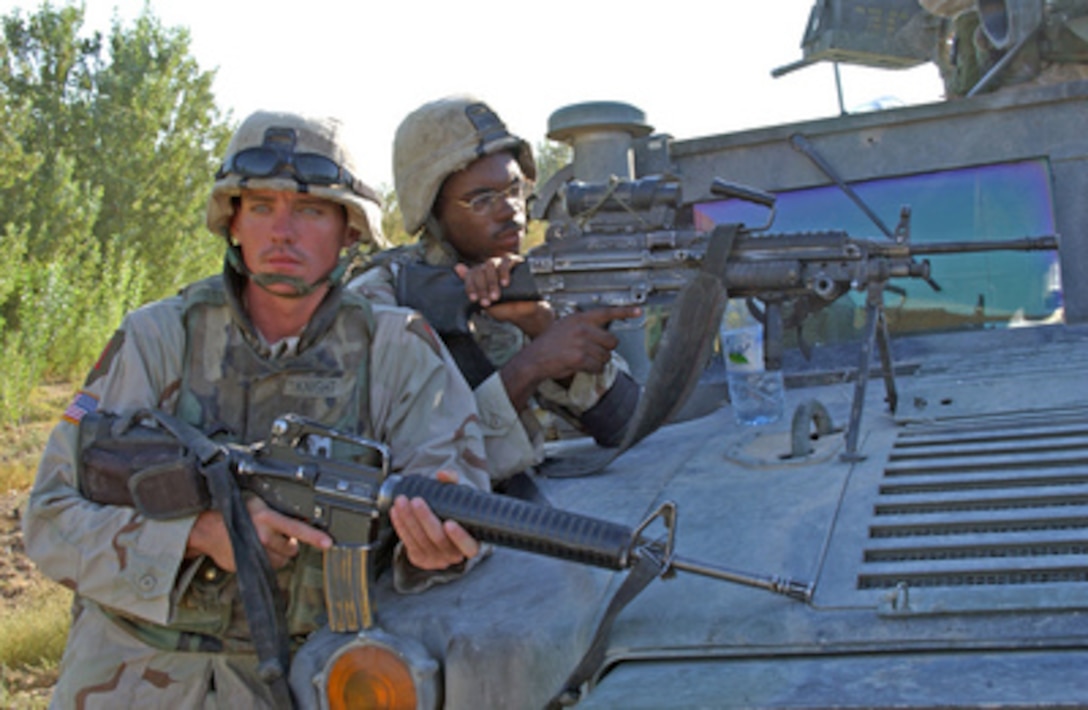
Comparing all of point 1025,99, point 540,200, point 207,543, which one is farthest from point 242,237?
point 1025,99

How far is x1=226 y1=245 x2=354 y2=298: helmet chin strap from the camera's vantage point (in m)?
2.26

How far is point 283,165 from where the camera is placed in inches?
90.0

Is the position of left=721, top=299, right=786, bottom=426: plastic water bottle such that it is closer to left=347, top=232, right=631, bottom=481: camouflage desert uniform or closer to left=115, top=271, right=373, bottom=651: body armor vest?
left=347, top=232, right=631, bottom=481: camouflage desert uniform

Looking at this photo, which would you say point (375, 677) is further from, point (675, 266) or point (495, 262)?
point (675, 266)

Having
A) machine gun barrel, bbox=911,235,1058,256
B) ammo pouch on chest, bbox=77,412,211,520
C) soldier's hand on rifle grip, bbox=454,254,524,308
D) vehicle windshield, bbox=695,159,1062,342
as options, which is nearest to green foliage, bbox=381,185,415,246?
vehicle windshield, bbox=695,159,1062,342

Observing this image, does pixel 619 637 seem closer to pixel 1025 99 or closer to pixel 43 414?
pixel 1025 99

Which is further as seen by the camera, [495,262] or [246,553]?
[495,262]

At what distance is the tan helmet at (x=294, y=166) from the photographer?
228 centimetres

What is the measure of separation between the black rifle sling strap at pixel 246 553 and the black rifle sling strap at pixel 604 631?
59 cm

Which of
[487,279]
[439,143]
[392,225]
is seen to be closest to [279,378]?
[487,279]

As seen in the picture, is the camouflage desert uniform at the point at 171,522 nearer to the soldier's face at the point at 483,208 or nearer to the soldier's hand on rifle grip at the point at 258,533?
the soldier's hand on rifle grip at the point at 258,533

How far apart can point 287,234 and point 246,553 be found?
663mm

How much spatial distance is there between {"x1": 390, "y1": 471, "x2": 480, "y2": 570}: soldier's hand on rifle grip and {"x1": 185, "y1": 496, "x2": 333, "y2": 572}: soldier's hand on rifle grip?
0.55 ft

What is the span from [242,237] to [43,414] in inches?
301
